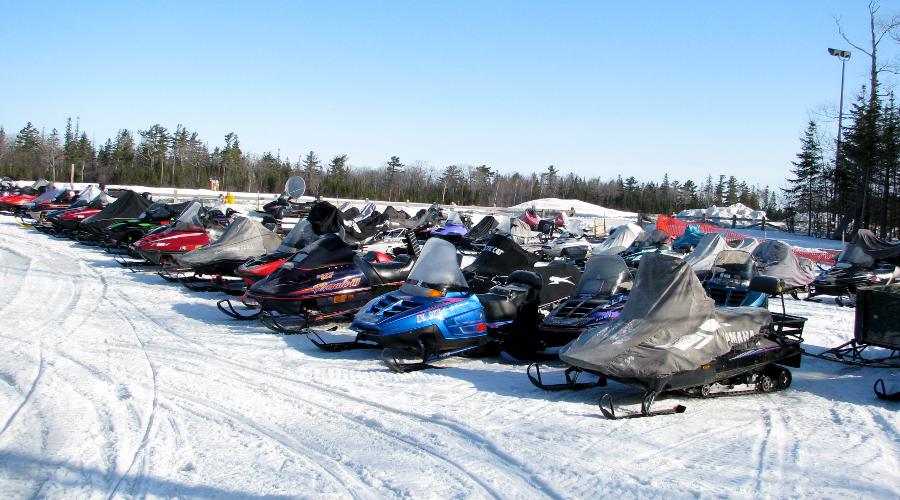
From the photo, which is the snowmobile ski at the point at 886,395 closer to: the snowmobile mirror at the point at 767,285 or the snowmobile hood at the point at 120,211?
the snowmobile mirror at the point at 767,285

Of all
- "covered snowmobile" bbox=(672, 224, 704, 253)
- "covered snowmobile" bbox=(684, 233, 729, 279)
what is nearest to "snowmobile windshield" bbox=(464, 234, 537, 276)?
"covered snowmobile" bbox=(684, 233, 729, 279)

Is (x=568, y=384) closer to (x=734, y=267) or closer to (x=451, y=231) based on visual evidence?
(x=734, y=267)

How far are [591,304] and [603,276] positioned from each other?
0.55 metres

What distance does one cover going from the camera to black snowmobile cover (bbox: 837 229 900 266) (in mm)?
14102

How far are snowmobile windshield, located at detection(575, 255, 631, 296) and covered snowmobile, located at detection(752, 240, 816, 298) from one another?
6.62 metres

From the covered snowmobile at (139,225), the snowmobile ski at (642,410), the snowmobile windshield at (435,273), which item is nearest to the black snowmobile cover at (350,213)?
the covered snowmobile at (139,225)

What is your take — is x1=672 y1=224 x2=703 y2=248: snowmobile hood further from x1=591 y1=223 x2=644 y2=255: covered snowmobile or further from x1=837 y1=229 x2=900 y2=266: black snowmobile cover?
x1=837 y1=229 x2=900 y2=266: black snowmobile cover

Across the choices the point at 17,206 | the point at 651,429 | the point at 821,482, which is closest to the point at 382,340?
the point at 651,429

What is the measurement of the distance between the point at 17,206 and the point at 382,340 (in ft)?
79.2

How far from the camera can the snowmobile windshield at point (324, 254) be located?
8898 mm

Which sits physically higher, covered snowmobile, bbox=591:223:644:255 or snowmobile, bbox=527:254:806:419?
covered snowmobile, bbox=591:223:644:255

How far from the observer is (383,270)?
30.4ft

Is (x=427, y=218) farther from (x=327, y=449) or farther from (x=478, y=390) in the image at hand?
(x=327, y=449)

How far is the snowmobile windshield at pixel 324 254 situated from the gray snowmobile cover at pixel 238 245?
303cm
